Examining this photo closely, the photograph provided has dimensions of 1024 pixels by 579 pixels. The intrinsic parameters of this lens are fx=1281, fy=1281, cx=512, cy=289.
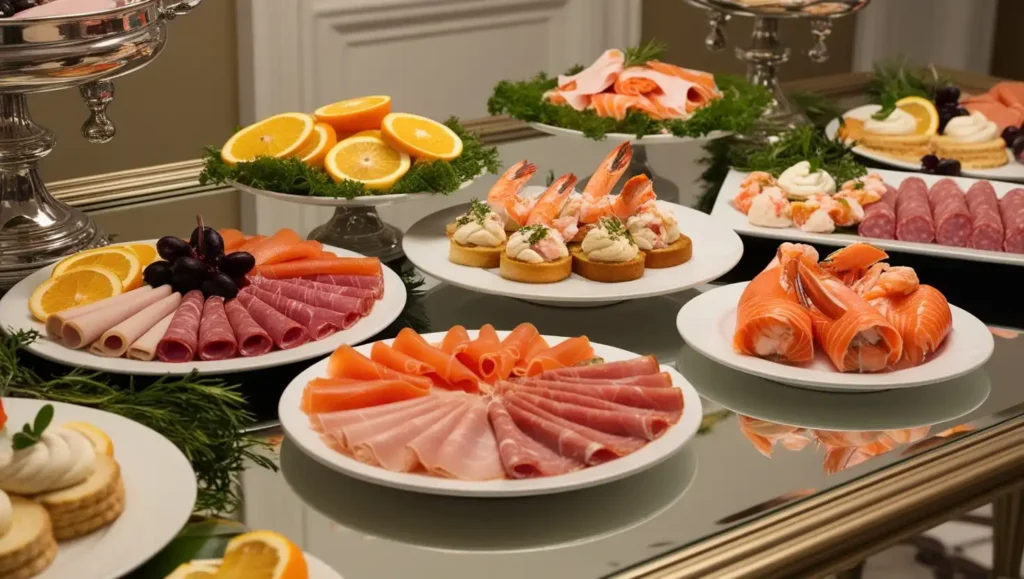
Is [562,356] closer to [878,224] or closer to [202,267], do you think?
[202,267]

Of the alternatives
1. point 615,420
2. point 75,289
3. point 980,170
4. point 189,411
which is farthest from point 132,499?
point 980,170

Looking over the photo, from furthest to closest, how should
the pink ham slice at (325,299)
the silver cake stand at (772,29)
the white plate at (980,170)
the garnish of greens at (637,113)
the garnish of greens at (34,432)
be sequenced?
the silver cake stand at (772,29), the white plate at (980,170), the garnish of greens at (637,113), the pink ham slice at (325,299), the garnish of greens at (34,432)

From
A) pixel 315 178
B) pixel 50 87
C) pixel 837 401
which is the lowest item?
pixel 837 401

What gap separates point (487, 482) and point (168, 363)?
43 centimetres

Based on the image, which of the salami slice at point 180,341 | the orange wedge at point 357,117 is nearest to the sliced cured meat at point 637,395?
the salami slice at point 180,341

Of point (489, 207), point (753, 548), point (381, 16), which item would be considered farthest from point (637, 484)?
point (381, 16)

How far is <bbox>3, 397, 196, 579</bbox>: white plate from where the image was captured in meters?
0.94

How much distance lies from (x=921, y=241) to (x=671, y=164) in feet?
1.82

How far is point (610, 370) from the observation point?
1284 millimetres

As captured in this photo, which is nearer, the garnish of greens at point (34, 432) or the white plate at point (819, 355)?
the garnish of greens at point (34, 432)

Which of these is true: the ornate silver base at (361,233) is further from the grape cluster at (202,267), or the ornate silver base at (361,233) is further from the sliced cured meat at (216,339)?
the sliced cured meat at (216,339)

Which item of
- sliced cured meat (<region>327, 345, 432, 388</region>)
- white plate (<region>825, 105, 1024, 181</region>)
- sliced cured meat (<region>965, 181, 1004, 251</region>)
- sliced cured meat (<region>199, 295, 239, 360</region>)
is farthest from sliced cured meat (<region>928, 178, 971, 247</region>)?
sliced cured meat (<region>199, 295, 239, 360</region>)

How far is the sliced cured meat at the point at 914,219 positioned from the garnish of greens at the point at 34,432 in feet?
4.20

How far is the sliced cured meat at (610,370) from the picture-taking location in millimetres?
1280
